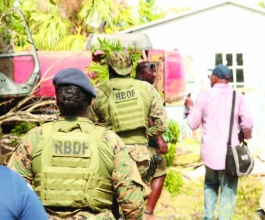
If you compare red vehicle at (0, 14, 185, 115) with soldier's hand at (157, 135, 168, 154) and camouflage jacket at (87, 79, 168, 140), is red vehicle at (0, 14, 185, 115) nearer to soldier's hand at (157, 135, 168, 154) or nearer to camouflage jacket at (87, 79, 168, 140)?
soldier's hand at (157, 135, 168, 154)

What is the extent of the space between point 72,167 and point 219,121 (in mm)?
2697

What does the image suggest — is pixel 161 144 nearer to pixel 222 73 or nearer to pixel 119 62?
pixel 222 73

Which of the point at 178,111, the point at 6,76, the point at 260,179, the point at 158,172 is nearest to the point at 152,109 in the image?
the point at 158,172

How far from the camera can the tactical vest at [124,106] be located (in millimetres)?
4520

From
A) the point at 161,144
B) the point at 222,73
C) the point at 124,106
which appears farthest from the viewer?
the point at 161,144

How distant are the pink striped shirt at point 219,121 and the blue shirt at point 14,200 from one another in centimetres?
353

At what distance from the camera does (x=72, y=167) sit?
2.73 meters

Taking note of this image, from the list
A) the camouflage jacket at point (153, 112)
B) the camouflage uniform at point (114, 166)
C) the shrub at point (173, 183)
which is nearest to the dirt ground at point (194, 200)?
the shrub at point (173, 183)

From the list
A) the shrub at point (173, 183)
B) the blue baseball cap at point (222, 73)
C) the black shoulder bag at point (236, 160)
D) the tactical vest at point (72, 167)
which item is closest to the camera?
the tactical vest at point (72, 167)

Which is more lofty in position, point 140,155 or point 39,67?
point 39,67

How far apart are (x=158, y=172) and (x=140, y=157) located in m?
1.22

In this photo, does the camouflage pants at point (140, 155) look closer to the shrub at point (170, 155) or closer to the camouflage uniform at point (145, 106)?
the camouflage uniform at point (145, 106)

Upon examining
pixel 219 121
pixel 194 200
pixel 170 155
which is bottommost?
pixel 194 200

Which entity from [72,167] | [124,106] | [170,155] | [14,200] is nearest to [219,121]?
[124,106]
